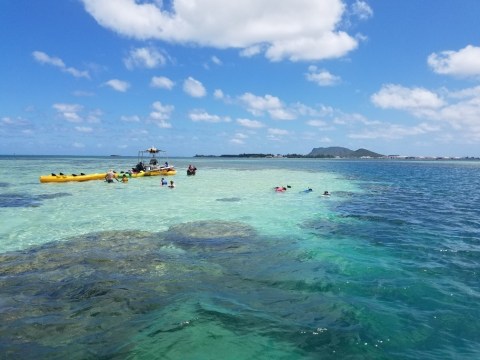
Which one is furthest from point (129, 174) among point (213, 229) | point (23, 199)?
point (213, 229)

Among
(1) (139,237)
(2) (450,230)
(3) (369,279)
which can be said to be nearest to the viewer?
(3) (369,279)

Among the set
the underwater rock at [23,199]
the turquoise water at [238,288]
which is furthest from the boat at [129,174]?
the turquoise water at [238,288]

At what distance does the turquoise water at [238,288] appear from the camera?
667cm

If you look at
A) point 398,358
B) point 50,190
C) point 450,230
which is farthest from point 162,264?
point 50,190

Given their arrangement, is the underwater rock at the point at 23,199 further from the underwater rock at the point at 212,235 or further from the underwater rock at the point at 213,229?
the underwater rock at the point at 212,235

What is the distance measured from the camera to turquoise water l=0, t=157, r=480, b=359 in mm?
6668

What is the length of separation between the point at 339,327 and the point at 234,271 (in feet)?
12.6

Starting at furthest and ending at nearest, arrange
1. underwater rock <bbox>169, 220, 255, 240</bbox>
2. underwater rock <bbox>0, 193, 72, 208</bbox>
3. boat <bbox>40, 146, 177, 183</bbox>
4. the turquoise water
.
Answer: boat <bbox>40, 146, 177, 183</bbox>, underwater rock <bbox>0, 193, 72, 208</bbox>, underwater rock <bbox>169, 220, 255, 240</bbox>, the turquoise water

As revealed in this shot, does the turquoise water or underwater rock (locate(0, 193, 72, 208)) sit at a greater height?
underwater rock (locate(0, 193, 72, 208))

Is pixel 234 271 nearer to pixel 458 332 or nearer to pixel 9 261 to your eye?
pixel 458 332

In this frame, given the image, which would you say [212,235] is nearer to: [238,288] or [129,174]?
[238,288]

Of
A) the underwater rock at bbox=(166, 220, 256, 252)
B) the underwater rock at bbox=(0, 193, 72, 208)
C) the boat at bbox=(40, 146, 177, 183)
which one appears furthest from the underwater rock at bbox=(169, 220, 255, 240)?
the boat at bbox=(40, 146, 177, 183)

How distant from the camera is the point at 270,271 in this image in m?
10.5

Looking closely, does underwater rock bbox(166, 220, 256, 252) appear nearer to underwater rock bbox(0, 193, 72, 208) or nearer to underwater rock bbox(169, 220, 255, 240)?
underwater rock bbox(169, 220, 255, 240)
